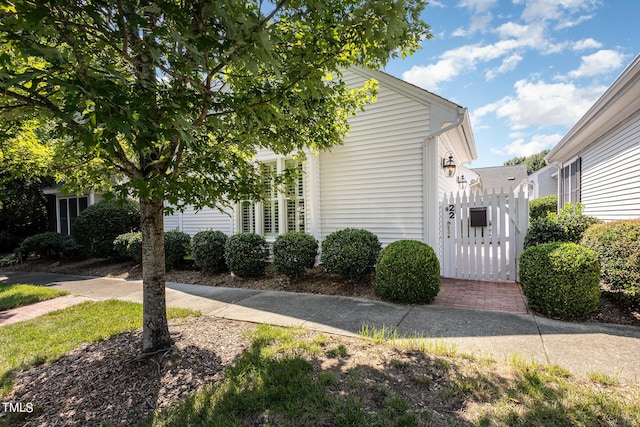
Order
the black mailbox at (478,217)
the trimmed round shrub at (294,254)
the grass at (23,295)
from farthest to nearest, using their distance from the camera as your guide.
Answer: the trimmed round shrub at (294,254), the black mailbox at (478,217), the grass at (23,295)

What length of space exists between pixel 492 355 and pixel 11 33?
467 cm

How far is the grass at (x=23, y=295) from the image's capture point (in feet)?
19.3

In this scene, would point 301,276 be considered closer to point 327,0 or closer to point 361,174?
point 361,174

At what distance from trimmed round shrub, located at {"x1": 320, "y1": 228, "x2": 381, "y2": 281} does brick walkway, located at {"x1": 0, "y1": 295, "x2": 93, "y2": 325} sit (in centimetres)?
522

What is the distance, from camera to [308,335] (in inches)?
146

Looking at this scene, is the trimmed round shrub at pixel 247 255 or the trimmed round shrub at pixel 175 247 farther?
the trimmed round shrub at pixel 175 247

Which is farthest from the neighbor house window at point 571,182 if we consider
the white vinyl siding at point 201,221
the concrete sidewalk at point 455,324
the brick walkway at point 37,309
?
the brick walkway at point 37,309

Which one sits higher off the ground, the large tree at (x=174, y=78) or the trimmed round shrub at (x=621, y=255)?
the large tree at (x=174, y=78)

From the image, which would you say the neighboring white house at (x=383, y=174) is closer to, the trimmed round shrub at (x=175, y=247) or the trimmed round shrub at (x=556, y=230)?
the trimmed round shrub at (x=556, y=230)

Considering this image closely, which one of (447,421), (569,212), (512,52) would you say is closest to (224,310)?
(447,421)

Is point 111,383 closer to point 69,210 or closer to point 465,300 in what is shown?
point 465,300

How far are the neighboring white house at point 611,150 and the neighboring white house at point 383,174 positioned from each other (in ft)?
8.56

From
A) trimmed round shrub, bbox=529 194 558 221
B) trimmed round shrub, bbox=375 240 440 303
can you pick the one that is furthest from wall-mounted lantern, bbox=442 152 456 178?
trimmed round shrub, bbox=529 194 558 221

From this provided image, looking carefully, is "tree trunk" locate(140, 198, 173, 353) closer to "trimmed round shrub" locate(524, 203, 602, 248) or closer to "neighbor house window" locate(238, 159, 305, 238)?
"neighbor house window" locate(238, 159, 305, 238)
